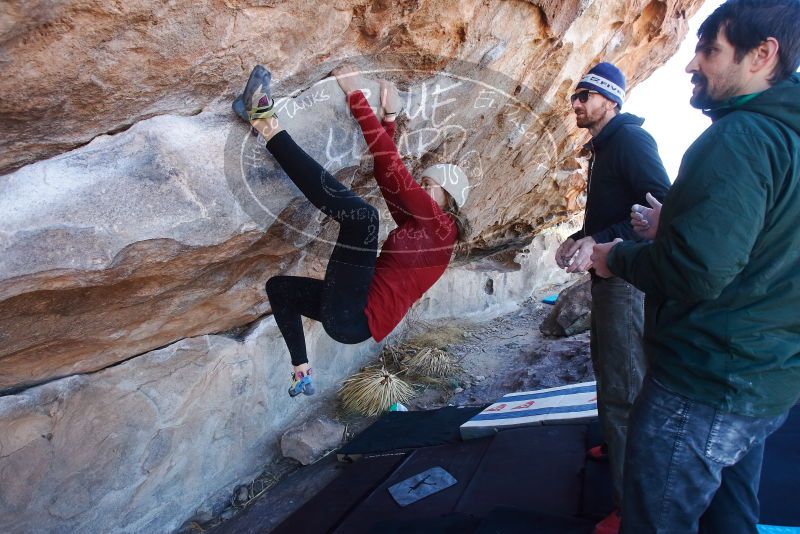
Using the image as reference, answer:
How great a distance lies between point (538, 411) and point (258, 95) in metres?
2.90

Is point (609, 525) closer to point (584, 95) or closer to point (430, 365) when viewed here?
point (584, 95)

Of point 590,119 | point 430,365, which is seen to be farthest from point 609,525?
point 430,365

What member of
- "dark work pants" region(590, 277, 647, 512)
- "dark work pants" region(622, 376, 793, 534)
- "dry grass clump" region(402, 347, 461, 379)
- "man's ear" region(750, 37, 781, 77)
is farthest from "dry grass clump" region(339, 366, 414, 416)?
"man's ear" region(750, 37, 781, 77)

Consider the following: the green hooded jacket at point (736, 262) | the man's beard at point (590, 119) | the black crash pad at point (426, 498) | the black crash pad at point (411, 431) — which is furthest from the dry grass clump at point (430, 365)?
the green hooded jacket at point (736, 262)

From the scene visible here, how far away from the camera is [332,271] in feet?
7.98

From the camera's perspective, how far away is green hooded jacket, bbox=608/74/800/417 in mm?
1278

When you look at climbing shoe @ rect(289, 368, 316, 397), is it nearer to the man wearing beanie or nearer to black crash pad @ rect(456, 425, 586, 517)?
black crash pad @ rect(456, 425, 586, 517)

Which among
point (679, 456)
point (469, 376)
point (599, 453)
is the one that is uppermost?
point (679, 456)

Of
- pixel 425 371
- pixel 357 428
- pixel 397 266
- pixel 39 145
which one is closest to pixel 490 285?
pixel 425 371

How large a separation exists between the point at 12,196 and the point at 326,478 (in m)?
2.85

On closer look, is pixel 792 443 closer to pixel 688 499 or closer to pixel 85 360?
pixel 688 499

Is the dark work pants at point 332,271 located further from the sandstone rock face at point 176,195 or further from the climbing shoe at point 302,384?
the sandstone rock face at point 176,195

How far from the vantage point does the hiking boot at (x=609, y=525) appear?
2.37m

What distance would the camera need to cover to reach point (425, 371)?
19.3 ft
